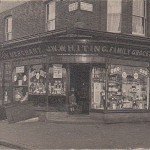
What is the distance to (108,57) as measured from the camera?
1714cm

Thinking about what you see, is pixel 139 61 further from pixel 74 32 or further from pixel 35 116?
pixel 35 116

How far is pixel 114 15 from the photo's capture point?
17984mm

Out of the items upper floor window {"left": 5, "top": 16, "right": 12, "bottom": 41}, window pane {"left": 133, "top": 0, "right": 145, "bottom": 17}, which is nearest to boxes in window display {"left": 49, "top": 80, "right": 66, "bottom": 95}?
window pane {"left": 133, "top": 0, "right": 145, "bottom": 17}

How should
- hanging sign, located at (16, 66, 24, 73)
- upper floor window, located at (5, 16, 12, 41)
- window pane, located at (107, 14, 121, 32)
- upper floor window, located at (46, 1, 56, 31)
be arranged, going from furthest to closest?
1. upper floor window, located at (5, 16, 12, 41)
2. hanging sign, located at (16, 66, 24, 73)
3. upper floor window, located at (46, 1, 56, 31)
4. window pane, located at (107, 14, 121, 32)

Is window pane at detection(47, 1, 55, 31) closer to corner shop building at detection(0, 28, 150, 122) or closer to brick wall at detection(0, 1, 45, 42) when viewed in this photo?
brick wall at detection(0, 1, 45, 42)

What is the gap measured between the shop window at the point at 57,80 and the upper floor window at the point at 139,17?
399 cm

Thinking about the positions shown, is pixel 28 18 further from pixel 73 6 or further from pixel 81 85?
pixel 81 85

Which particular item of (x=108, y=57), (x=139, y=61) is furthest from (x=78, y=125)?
(x=139, y=61)

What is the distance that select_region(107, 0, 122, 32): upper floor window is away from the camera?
17906 mm

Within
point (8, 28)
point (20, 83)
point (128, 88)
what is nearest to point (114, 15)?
point (128, 88)

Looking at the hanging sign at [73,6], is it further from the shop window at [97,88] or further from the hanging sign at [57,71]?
the shop window at [97,88]

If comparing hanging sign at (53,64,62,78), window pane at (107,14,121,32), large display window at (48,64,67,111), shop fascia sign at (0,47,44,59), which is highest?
window pane at (107,14,121,32)

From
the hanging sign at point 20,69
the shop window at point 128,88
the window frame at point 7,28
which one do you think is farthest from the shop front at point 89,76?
the window frame at point 7,28

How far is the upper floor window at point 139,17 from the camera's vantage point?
18.5 m
